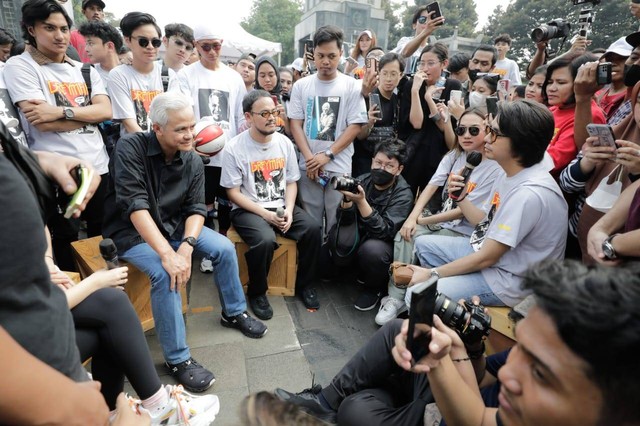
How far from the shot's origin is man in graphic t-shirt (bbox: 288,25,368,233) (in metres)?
3.74

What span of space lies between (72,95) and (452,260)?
10.8 ft

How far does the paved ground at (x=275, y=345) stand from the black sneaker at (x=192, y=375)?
6cm

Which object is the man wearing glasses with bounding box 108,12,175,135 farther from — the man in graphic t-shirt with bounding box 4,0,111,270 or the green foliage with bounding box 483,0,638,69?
the green foliage with bounding box 483,0,638,69

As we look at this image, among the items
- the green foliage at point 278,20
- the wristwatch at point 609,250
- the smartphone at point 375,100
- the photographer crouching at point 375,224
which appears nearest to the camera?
the wristwatch at point 609,250

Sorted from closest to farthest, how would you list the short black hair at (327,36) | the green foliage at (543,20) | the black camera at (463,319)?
the black camera at (463,319) < the short black hair at (327,36) < the green foliage at (543,20)

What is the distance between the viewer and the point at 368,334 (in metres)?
3.03

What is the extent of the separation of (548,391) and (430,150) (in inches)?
137

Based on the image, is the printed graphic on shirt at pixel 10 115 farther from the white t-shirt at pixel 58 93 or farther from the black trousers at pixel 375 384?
the black trousers at pixel 375 384

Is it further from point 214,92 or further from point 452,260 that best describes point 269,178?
point 452,260

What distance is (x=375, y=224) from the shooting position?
10.9ft

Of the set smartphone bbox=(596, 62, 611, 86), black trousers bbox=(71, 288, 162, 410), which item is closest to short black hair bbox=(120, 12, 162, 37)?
black trousers bbox=(71, 288, 162, 410)

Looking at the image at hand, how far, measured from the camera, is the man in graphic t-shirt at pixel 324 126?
3738 millimetres

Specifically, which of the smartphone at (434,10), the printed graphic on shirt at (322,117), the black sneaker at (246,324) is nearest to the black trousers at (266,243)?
the black sneaker at (246,324)

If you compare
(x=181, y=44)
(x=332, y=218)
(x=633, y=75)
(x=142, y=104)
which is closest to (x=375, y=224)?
(x=332, y=218)
